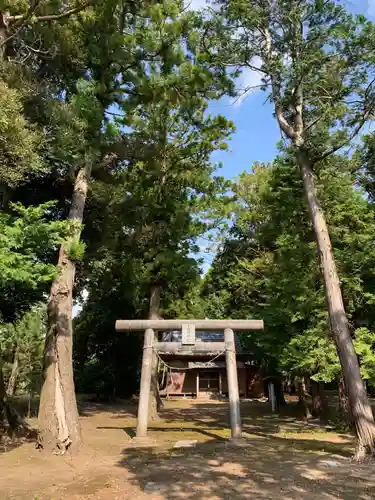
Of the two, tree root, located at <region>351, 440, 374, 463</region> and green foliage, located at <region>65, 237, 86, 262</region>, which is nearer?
tree root, located at <region>351, 440, 374, 463</region>

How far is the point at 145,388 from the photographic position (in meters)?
10.0

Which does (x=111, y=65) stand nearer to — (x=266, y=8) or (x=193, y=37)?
(x=193, y=37)

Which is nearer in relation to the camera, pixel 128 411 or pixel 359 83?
pixel 359 83

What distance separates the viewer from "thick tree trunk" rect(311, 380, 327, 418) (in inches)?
562

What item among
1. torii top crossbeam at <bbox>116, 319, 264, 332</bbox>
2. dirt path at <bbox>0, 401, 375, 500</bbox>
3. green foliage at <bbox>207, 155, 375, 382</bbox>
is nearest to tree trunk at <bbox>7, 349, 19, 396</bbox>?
dirt path at <bbox>0, 401, 375, 500</bbox>

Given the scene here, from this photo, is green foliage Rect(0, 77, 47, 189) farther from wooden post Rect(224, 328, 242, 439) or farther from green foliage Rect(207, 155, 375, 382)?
green foliage Rect(207, 155, 375, 382)

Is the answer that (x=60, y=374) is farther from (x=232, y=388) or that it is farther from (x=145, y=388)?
(x=232, y=388)

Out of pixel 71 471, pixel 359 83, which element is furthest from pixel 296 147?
pixel 71 471

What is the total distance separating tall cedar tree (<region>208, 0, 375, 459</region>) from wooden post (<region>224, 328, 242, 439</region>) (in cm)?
281

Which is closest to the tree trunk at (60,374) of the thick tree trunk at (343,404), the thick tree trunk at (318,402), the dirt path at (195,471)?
the dirt path at (195,471)

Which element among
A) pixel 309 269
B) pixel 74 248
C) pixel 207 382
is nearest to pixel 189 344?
pixel 74 248

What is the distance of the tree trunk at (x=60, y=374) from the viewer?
7531mm

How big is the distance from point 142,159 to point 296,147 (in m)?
4.48

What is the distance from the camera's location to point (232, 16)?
9.74m
